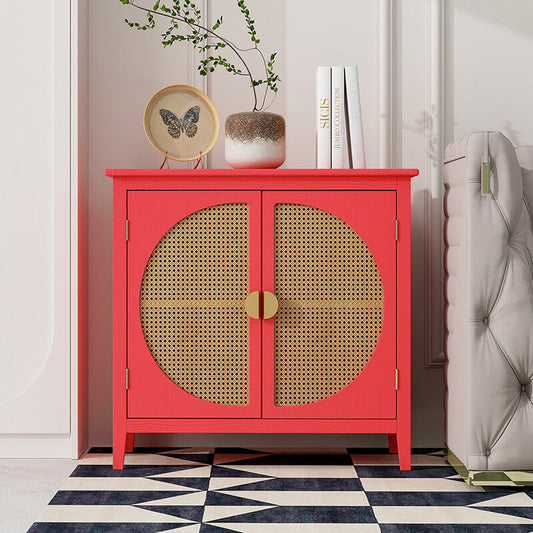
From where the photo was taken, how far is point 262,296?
77.1 inches

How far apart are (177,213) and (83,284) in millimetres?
473

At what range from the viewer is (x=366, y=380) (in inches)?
77.0

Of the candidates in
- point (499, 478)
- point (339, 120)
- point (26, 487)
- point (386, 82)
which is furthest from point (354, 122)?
point (26, 487)

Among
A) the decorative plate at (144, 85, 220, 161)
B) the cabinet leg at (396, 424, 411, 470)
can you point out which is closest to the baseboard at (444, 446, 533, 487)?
the cabinet leg at (396, 424, 411, 470)

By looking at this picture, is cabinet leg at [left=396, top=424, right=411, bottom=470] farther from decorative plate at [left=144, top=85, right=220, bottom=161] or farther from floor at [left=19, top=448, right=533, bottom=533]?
decorative plate at [left=144, top=85, right=220, bottom=161]

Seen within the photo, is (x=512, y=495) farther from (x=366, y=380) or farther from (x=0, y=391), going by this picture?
(x=0, y=391)

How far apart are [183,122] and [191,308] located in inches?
23.8

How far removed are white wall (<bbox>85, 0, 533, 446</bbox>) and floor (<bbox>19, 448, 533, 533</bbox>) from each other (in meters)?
0.21

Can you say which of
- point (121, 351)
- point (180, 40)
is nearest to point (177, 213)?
point (121, 351)

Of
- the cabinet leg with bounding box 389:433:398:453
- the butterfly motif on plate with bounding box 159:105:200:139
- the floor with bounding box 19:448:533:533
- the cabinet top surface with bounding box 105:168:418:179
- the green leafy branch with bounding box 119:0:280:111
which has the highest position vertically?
the green leafy branch with bounding box 119:0:280:111

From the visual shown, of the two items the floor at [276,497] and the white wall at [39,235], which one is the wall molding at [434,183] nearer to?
the floor at [276,497]

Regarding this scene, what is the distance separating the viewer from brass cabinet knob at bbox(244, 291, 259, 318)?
1.94 m

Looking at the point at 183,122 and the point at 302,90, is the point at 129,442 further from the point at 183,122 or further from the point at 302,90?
the point at 302,90

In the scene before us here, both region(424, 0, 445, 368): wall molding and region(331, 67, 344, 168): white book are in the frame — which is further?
region(424, 0, 445, 368): wall molding
